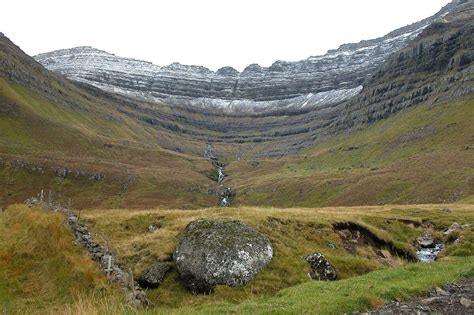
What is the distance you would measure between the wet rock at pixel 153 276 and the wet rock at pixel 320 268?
31.8ft

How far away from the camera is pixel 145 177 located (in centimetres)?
17438

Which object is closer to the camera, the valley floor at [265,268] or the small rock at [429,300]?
the small rock at [429,300]

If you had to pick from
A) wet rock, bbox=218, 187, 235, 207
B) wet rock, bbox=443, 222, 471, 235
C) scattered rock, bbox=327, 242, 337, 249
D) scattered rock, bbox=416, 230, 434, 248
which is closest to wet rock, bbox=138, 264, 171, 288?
scattered rock, bbox=327, 242, 337, 249

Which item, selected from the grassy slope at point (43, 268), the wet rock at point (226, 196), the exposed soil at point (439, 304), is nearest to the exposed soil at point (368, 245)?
the exposed soil at point (439, 304)

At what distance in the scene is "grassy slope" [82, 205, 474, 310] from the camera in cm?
2600

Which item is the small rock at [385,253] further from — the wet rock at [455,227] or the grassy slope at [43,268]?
the grassy slope at [43,268]

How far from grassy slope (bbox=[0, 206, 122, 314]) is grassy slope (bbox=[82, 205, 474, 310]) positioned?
419cm

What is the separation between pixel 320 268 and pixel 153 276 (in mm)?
11237

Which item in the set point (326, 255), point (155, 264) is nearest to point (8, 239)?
point (155, 264)

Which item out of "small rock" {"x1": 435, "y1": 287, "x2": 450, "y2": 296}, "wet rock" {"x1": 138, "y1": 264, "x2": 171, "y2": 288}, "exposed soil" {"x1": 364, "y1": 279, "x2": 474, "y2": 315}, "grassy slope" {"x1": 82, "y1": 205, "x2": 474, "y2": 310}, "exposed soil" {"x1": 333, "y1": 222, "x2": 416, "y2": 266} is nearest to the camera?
"exposed soil" {"x1": 364, "y1": 279, "x2": 474, "y2": 315}

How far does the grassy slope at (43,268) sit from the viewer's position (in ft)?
72.0

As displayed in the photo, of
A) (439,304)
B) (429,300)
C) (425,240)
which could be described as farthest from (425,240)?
(439,304)

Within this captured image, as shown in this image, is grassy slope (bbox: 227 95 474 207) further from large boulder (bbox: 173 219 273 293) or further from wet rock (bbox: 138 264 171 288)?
wet rock (bbox: 138 264 171 288)

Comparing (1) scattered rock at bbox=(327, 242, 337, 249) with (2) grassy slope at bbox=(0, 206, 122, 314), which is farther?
(1) scattered rock at bbox=(327, 242, 337, 249)
